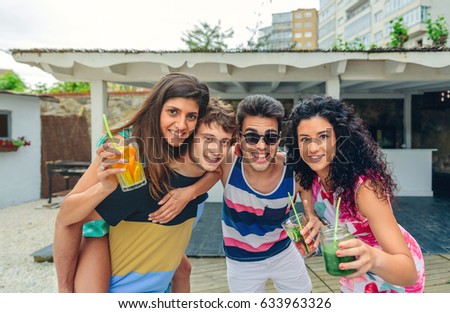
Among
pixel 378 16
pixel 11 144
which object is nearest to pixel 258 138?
pixel 11 144

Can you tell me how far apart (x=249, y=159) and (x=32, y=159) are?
8539 millimetres

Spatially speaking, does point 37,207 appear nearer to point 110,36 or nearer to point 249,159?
point 110,36

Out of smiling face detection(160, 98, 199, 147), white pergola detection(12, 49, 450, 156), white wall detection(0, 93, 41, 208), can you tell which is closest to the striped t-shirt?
smiling face detection(160, 98, 199, 147)

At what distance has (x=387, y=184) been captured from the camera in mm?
1456

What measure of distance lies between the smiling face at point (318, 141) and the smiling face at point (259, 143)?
273 millimetres

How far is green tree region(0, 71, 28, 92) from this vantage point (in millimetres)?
11680

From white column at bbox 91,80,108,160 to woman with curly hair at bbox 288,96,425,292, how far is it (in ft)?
12.5

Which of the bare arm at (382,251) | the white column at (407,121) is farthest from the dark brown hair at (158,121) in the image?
the white column at (407,121)

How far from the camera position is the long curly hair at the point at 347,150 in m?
1.49

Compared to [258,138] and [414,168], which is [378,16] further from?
[258,138]

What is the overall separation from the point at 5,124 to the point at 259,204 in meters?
8.38

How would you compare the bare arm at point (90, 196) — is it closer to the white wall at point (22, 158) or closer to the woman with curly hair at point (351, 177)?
the woman with curly hair at point (351, 177)

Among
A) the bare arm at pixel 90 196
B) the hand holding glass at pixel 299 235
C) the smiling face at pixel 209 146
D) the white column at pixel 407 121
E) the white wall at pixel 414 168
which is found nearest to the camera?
the bare arm at pixel 90 196

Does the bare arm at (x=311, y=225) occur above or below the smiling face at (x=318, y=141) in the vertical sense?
below
